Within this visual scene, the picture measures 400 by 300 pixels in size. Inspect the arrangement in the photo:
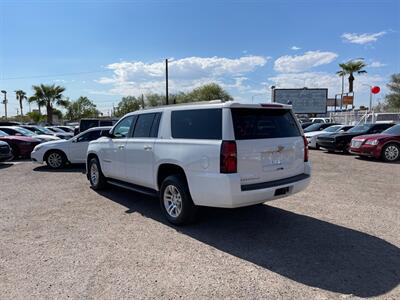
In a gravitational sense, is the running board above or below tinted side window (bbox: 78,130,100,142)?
below

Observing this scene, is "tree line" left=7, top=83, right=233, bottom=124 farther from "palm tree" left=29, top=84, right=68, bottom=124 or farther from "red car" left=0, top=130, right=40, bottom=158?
"red car" left=0, top=130, right=40, bottom=158

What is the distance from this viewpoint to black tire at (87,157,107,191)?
24.4 ft

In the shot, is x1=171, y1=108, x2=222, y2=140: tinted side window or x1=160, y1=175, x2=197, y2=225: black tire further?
x1=160, y1=175, x2=197, y2=225: black tire

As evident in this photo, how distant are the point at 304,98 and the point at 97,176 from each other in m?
40.4

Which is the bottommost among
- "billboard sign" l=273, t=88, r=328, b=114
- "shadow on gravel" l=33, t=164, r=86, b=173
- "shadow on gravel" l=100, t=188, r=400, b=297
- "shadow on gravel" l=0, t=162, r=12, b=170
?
"shadow on gravel" l=0, t=162, r=12, b=170

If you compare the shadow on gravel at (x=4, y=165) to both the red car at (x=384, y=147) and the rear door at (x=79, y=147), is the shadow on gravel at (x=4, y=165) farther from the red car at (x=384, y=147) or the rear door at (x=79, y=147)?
the red car at (x=384, y=147)

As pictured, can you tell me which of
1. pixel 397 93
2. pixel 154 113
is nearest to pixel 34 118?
pixel 397 93

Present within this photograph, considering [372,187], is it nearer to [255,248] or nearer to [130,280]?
[255,248]

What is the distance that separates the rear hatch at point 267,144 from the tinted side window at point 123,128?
275 centimetres

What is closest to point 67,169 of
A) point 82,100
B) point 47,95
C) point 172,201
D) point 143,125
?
point 143,125

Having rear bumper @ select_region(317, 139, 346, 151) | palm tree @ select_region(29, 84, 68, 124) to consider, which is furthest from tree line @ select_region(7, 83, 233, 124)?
rear bumper @ select_region(317, 139, 346, 151)

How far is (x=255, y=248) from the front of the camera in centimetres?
423

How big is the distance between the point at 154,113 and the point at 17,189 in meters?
4.67

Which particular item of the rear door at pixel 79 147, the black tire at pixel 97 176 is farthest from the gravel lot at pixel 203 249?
the rear door at pixel 79 147
